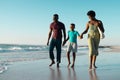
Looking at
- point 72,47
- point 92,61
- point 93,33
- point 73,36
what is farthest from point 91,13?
point 72,47

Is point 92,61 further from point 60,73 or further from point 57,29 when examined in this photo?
point 57,29

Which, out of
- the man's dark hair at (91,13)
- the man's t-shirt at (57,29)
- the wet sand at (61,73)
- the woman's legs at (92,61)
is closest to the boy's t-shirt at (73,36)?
the man's t-shirt at (57,29)

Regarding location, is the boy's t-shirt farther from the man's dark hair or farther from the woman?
the man's dark hair

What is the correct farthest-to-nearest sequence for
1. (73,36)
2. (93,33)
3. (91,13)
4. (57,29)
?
(73,36)
(57,29)
(93,33)
(91,13)

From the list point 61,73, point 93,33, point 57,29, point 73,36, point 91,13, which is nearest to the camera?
point 61,73

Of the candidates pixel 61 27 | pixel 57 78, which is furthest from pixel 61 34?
pixel 57 78

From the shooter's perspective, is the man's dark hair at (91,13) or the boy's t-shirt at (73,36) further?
the boy's t-shirt at (73,36)

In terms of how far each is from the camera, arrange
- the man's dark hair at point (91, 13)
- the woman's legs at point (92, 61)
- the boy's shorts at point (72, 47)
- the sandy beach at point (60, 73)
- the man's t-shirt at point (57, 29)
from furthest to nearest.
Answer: the boy's shorts at point (72, 47), the man's t-shirt at point (57, 29), the woman's legs at point (92, 61), the man's dark hair at point (91, 13), the sandy beach at point (60, 73)

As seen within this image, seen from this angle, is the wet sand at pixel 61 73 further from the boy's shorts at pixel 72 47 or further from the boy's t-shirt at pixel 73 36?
the boy's t-shirt at pixel 73 36

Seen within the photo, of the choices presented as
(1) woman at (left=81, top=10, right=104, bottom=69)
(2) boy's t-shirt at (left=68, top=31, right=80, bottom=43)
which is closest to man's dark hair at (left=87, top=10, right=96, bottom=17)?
(1) woman at (left=81, top=10, right=104, bottom=69)

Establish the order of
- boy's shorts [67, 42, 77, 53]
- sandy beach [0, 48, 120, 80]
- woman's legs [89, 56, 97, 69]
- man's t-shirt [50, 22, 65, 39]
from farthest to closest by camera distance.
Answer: boy's shorts [67, 42, 77, 53] → man's t-shirt [50, 22, 65, 39] → woman's legs [89, 56, 97, 69] → sandy beach [0, 48, 120, 80]

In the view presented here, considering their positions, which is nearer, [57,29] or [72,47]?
[57,29]

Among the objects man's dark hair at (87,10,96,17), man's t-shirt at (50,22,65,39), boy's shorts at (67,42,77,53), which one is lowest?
boy's shorts at (67,42,77,53)

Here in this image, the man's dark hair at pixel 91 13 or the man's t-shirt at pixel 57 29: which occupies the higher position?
the man's dark hair at pixel 91 13
